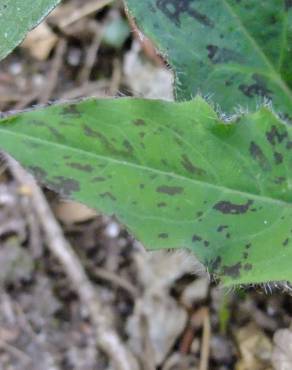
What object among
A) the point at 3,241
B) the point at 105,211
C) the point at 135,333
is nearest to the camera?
the point at 105,211

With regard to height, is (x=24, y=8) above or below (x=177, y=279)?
above

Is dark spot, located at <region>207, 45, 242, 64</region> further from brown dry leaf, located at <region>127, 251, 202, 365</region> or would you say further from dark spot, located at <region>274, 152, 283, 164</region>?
brown dry leaf, located at <region>127, 251, 202, 365</region>

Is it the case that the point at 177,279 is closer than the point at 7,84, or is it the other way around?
the point at 177,279

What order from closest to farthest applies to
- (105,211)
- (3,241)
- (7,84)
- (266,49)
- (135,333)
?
(105,211) → (266,49) → (135,333) → (3,241) → (7,84)

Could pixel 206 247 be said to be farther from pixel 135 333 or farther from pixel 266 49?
pixel 135 333

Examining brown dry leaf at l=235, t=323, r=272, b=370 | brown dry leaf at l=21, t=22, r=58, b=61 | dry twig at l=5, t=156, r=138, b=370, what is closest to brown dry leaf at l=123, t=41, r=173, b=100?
brown dry leaf at l=21, t=22, r=58, b=61

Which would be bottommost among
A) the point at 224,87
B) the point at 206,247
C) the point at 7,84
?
the point at 7,84

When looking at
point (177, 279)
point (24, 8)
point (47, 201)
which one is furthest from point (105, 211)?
point (47, 201)

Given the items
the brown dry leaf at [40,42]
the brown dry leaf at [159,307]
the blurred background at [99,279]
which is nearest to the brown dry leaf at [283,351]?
the blurred background at [99,279]
